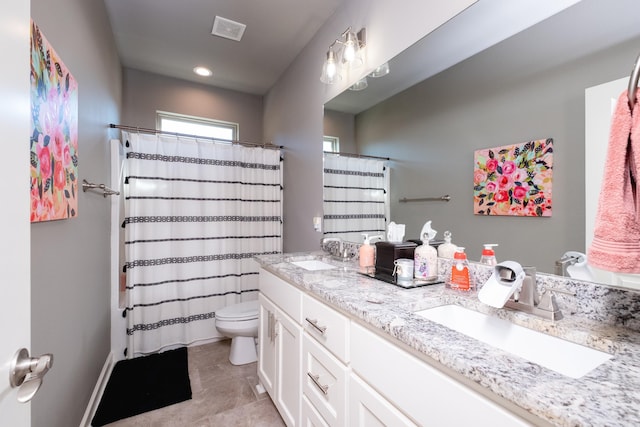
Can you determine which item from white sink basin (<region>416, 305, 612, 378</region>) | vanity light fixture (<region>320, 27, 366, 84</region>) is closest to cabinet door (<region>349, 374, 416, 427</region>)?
white sink basin (<region>416, 305, 612, 378</region>)

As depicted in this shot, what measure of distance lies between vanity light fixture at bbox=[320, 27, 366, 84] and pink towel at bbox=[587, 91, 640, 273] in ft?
4.66

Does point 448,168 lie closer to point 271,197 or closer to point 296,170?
point 296,170

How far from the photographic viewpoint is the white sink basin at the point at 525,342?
68 cm

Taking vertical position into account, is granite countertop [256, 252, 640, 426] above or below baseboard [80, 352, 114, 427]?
above

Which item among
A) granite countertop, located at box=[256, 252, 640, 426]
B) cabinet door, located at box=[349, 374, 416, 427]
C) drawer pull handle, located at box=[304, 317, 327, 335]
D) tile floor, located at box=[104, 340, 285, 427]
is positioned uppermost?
granite countertop, located at box=[256, 252, 640, 426]

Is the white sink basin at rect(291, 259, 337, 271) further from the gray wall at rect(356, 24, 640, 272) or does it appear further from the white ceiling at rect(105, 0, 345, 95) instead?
the white ceiling at rect(105, 0, 345, 95)

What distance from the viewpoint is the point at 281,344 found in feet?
4.90

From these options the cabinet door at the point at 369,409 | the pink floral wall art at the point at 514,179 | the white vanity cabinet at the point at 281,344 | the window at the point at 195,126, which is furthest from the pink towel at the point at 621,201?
the window at the point at 195,126

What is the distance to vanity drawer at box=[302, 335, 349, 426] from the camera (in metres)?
0.98

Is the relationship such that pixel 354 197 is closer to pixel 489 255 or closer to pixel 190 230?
pixel 489 255

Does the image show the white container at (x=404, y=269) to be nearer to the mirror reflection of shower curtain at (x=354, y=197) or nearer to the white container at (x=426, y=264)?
the white container at (x=426, y=264)

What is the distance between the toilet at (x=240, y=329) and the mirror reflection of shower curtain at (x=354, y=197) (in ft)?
2.91

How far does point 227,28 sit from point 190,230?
→ 5.54ft

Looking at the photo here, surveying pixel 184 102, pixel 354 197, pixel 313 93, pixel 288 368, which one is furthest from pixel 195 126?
pixel 288 368
